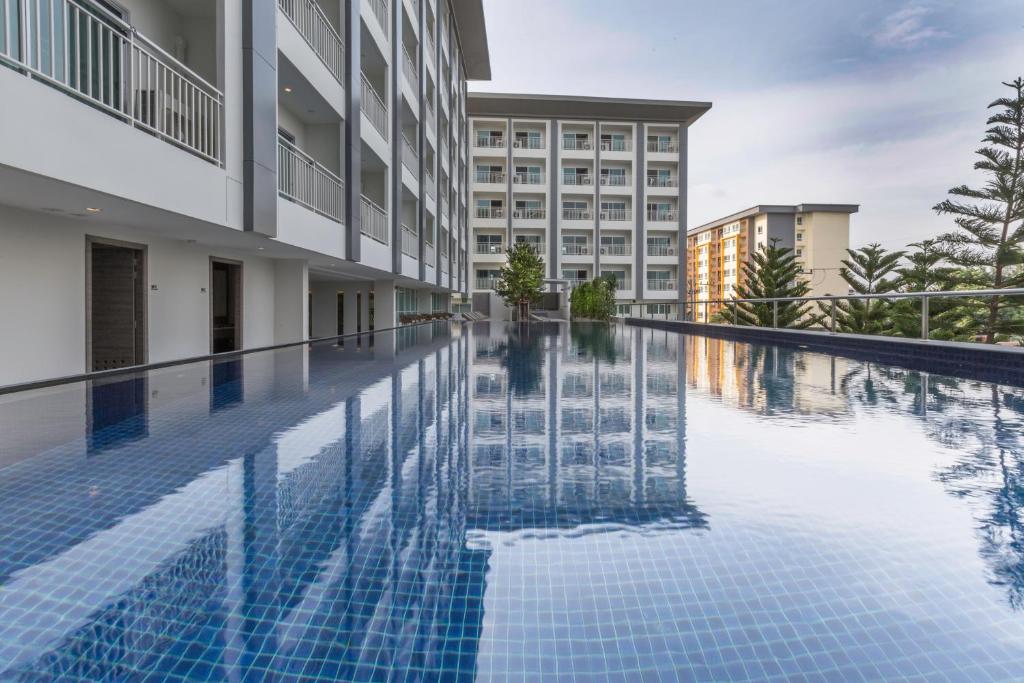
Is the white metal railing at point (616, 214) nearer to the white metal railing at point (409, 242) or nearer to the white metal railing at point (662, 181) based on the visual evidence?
the white metal railing at point (662, 181)

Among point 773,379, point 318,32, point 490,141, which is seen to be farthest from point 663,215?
point 773,379

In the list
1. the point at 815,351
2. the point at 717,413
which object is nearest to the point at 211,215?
the point at 717,413

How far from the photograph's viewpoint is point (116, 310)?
8.12 meters

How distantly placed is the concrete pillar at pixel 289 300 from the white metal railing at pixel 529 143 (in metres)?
29.2

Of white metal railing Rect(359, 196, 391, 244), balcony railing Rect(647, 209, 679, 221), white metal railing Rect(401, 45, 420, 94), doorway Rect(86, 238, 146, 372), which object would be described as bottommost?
doorway Rect(86, 238, 146, 372)

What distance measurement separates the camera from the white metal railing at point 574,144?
39.4 metres

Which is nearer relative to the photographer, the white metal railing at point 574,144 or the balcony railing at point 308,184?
the balcony railing at point 308,184

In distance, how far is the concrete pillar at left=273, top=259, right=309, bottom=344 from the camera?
1232 centimetres

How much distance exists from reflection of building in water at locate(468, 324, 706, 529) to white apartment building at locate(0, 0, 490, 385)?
12.1ft

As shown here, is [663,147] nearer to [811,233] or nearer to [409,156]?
[409,156]

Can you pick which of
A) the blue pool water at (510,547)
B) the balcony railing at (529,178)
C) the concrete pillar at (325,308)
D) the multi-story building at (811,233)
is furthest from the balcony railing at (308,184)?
the multi-story building at (811,233)

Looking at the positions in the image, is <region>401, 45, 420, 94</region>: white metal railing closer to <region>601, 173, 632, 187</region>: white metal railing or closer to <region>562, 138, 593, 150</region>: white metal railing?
<region>562, 138, 593, 150</region>: white metal railing

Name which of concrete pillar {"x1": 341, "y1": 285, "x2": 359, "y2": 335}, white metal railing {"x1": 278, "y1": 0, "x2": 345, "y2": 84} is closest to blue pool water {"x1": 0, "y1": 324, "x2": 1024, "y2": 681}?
white metal railing {"x1": 278, "y1": 0, "x2": 345, "y2": 84}

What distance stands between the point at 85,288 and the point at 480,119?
34.1 m
